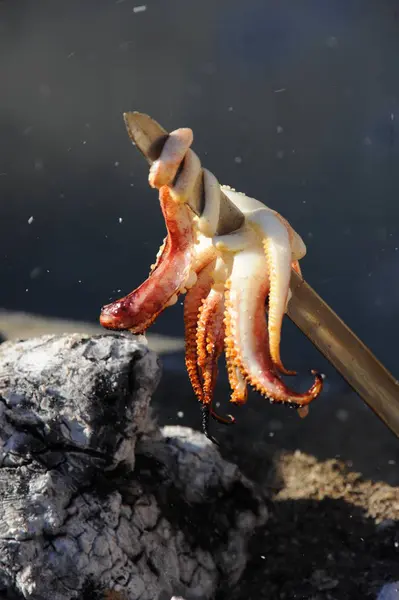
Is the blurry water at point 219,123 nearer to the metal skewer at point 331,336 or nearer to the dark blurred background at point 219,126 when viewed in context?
the dark blurred background at point 219,126

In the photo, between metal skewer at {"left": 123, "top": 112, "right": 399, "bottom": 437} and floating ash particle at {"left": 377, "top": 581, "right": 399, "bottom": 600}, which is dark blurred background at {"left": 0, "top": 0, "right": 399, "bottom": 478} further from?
metal skewer at {"left": 123, "top": 112, "right": 399, "bottom": 437}

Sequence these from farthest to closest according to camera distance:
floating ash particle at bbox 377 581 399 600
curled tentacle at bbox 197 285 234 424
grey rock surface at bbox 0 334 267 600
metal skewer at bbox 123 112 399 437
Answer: floating ash particle at bbox 377 581 399 600, grey rock surface at bbox 0 334 267 600, curled tentacle at bbox 197 285 234 424, metal skewer at bbox 123 112 399 437

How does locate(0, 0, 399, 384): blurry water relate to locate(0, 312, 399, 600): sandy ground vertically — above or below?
above

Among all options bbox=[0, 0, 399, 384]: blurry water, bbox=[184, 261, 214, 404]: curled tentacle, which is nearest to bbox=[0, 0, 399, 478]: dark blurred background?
bbox=[0, 0, 399, 384]: blurry water

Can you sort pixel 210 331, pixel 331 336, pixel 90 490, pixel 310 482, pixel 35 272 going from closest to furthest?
pixel 331 336, pixel 210 331, pixel 90 490, pixel 310 482, pixel 35 272

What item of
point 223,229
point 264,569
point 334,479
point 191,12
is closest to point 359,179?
point 191,12

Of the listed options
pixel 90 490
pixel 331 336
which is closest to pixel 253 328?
pixel 331 336

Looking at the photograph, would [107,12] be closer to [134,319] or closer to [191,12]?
[191,12]

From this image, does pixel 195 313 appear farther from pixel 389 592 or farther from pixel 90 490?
pixel 389 592
